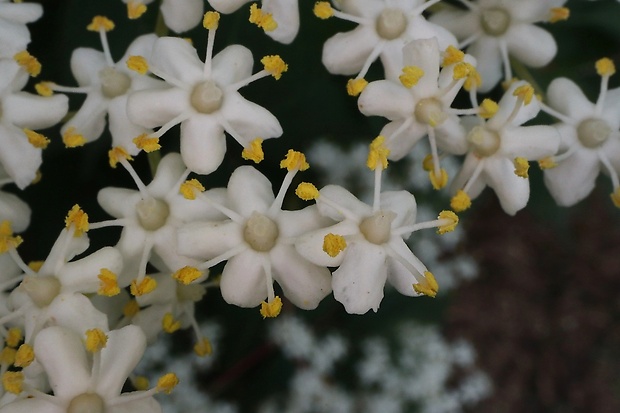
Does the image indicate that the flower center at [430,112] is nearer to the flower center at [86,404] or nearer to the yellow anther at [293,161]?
the yellow anther at [293,161]

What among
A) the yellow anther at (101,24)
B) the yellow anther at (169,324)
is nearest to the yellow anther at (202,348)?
the yellow anther at (169,324)

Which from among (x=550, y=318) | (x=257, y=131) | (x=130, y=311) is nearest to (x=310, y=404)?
(x=130, y=311)

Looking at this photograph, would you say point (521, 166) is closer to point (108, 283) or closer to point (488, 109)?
point (488, 109)

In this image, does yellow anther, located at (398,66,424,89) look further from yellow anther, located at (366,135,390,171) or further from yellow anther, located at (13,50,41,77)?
yellow anther, located at (13,50,41,77)

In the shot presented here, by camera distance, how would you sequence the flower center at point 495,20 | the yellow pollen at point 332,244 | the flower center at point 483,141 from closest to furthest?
1. the yellow pollen at point 332,244
2. the flower center at point 483,141
3. the flower center at point 495,20

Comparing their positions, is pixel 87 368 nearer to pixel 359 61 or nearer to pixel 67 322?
pixel 67 322

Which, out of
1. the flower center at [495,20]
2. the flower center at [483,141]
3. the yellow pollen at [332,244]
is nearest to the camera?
the yellow pollen at [332,244]
